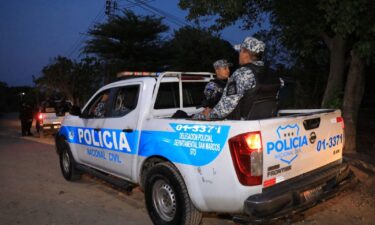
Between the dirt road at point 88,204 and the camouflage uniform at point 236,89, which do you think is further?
the dirt road at point 88,204

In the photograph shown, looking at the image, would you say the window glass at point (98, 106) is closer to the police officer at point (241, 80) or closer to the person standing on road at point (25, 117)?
the police officer at point (241, 80)

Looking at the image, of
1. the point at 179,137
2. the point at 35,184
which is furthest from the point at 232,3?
the point at 35,184

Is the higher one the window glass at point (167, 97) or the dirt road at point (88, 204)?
the window glass at point (167, 97)

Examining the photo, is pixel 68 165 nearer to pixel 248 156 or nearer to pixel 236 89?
pixel 236 89

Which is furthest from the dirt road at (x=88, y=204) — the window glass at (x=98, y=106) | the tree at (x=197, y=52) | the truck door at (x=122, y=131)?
the tree at (x=197, y=52)

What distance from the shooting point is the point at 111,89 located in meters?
5.81

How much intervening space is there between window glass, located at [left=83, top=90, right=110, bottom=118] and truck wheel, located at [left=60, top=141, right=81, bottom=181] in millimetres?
1058

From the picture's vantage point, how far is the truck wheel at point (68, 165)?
22.5 ft

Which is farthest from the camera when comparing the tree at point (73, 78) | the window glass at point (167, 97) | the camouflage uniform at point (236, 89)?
the tree at point (73, 78)

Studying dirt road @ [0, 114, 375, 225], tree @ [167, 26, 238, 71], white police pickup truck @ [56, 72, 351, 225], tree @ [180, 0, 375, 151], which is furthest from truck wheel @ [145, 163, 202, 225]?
tree @ [167, 26, 238, 71]

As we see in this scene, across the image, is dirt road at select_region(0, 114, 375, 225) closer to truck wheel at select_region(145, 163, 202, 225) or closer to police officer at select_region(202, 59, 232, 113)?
truck wheel at select_region(145, 163, 202, 225)

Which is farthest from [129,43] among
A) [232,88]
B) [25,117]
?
[232,88]

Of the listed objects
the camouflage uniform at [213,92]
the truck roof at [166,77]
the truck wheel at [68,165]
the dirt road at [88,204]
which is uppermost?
the truck roof at [166,77]

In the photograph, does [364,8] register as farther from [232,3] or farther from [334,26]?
[232,3]
